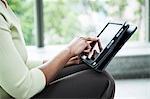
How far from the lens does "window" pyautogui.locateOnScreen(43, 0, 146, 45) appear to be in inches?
123

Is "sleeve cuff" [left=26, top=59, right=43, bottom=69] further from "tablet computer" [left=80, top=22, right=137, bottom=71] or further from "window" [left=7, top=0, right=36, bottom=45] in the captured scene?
"window" [left=7, top=0, right=36, bottom=45]

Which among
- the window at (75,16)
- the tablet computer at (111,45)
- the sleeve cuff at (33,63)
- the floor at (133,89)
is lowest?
the floor at (133,89)

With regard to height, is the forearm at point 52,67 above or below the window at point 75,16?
below

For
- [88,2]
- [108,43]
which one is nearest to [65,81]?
[108,43]

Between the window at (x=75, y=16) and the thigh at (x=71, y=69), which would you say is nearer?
the thigh at (x=71, y=69)

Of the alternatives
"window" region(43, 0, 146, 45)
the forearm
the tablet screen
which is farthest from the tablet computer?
"window" region(43, 0, 146, 45)

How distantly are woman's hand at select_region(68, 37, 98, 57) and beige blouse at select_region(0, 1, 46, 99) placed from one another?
166mm

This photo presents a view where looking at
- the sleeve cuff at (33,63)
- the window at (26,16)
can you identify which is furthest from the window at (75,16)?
the sleeve cuff at (33,63)

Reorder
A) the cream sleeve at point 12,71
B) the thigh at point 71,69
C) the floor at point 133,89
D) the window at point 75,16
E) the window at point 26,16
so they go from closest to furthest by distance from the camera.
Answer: the cream sleeve at point 12,71, the thigh at point 71,69, the floor at point 133,89, the window at point 26,16, the window at point 75,16

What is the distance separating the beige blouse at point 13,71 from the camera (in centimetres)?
102

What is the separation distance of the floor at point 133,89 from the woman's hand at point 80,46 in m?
1.35

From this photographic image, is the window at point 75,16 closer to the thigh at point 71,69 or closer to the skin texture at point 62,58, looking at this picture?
the thigh at point 71,69

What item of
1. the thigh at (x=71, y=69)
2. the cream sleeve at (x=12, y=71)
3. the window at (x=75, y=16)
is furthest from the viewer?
the window at (x=75, y=16)

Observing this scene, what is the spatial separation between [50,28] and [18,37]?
78.3 inches
